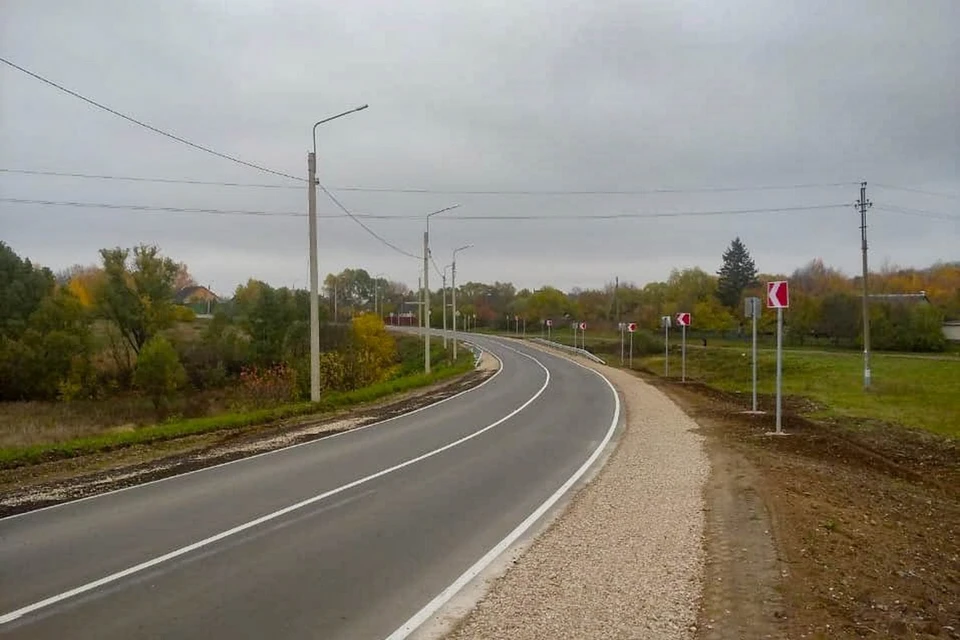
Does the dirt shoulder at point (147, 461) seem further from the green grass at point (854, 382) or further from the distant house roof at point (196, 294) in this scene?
the distant house roof at point (196, 294)

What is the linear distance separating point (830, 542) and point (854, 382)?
107 feet

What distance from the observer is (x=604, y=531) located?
27.7 feet

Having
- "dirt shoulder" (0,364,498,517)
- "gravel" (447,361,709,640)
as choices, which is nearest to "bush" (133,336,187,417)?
"dirt shoulder" (0,364,498,517)

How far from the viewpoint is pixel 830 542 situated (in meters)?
8.01

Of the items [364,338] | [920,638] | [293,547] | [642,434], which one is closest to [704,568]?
[920,638]

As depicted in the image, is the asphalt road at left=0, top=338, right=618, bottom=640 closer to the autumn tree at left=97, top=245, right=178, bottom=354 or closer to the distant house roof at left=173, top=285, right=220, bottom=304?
the autumn tree at left=97, top=245, right=178, bottom=354

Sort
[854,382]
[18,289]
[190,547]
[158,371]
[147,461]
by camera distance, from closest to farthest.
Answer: [190,547] → [147,461] → [854,382] → [158,371] → [18,289]

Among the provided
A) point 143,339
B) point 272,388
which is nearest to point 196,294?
point 143,339

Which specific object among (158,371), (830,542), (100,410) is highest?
(830,542)

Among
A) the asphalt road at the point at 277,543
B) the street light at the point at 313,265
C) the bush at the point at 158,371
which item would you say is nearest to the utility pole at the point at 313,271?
the street light at the point at 313,265

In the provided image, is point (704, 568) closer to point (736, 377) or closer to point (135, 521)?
point (135, 521)

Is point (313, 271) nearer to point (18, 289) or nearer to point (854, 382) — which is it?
point (854, 382)

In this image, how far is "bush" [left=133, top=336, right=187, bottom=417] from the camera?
51.7 metres

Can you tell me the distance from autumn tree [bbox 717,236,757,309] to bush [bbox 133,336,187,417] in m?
63.4
